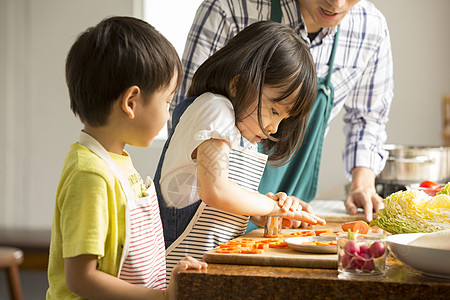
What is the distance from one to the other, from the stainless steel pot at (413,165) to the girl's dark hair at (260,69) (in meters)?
0.67

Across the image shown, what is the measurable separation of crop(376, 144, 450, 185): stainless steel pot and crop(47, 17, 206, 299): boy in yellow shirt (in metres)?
1.11

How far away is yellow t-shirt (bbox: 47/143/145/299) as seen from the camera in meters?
0.77

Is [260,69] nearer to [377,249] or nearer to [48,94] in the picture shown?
[377,249]

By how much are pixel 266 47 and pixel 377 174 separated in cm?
81

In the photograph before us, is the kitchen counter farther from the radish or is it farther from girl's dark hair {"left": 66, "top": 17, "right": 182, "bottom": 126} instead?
girl's dark hair {"left": 66, "top": 17, "right": 182, "bottom": 126}

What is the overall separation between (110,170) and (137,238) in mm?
110

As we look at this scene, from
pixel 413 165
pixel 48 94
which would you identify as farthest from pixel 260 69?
pixel 48 94

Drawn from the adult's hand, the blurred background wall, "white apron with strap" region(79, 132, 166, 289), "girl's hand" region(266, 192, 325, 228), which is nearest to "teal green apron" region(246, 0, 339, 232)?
the adult's hand

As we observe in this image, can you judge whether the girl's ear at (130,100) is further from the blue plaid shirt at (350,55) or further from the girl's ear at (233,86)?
the blue plaid shirt at (350,55)

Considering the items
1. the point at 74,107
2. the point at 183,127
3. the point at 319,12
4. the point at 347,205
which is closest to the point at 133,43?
the point at 74,107

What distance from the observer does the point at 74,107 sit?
2.86 feet

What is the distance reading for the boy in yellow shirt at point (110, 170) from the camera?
0.78 metres

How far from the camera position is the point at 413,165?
180cm

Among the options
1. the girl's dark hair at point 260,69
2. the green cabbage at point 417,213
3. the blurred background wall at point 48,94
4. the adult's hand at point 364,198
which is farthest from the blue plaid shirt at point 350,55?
the blurred background wall at point 48,94
